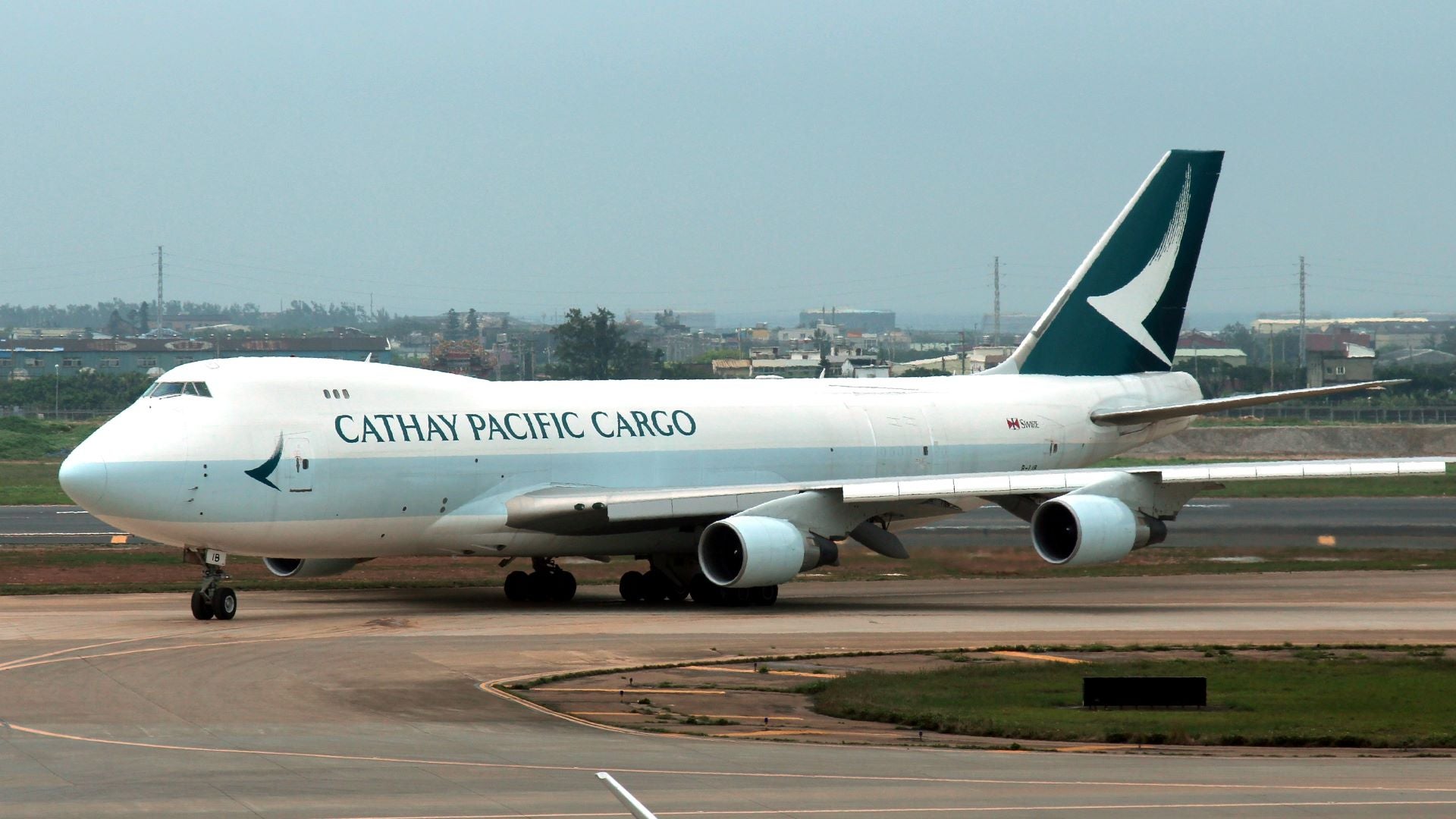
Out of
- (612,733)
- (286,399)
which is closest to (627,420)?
(286,399)

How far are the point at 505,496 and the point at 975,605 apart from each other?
9815 mm

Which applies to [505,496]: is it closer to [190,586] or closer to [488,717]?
[190,586]

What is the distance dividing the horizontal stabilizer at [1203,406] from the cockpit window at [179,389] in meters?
21.6

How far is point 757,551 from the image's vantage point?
3488 cm

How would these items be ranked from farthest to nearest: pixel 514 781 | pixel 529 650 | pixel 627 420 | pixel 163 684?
pixel 627 420 → pixel 529 650 → pixel 163 684 → pixel 514 781

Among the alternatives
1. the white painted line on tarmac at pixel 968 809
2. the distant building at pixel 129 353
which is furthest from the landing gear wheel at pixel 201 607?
the distant building at pixel 129 353

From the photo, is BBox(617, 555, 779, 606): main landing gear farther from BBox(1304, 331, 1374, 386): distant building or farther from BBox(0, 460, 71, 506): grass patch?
BBox(1304, 331, 1374, 386): distant building

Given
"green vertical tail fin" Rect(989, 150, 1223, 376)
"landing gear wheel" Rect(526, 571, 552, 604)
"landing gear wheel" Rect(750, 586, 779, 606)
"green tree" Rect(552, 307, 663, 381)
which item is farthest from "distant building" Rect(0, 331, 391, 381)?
"landing gear wheel" Rect(750, 586, 779, 606)

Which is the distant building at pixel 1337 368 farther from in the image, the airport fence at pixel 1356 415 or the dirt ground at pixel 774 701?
the dirt ground at pixel 774 701

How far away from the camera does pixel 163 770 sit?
19203mm

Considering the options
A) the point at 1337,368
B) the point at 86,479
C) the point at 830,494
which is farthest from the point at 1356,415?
the point at 86,479

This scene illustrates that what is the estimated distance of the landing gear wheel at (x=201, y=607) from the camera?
3381cm

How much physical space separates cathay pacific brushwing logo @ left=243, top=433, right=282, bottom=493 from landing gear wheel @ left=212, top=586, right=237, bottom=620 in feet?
7.39

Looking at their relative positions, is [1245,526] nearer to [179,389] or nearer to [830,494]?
[830,494]
